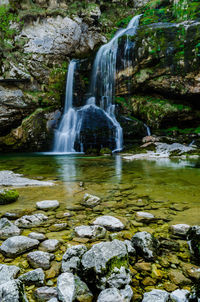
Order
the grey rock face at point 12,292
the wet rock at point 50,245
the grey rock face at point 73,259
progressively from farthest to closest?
the wet rock at point 50,245 < the grey rock face at point 73,259 < the grey rock face at point 12,292

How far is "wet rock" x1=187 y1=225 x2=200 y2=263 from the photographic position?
173 cm

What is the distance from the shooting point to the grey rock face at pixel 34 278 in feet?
4.70

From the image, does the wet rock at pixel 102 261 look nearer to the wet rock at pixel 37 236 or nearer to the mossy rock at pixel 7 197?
the wet rock at pixel 37 236

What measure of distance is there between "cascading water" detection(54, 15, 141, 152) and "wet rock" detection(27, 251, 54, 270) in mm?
12171

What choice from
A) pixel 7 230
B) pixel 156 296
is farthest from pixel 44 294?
pixel 7 230

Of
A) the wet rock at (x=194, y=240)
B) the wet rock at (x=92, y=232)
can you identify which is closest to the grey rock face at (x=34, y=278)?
the wet rock at (x=92, y=232)

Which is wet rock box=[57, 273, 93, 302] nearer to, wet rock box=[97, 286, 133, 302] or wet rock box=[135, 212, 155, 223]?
wet rock box=[97, 286, 133, 302]

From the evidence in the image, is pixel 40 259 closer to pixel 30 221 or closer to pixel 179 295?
pixel 30 221

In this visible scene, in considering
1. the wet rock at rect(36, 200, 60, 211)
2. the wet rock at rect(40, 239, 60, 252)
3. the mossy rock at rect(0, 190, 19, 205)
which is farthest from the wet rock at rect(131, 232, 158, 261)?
the mossy rock at rect(0, 190, 19, 205)

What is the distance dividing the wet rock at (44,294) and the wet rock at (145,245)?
83 centimetres

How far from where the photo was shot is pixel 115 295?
1255mm

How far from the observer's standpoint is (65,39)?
1852cm

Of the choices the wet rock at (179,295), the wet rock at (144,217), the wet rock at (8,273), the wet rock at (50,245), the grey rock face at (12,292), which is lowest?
the wet rock at (144,217)

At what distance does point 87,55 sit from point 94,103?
6.18 m
